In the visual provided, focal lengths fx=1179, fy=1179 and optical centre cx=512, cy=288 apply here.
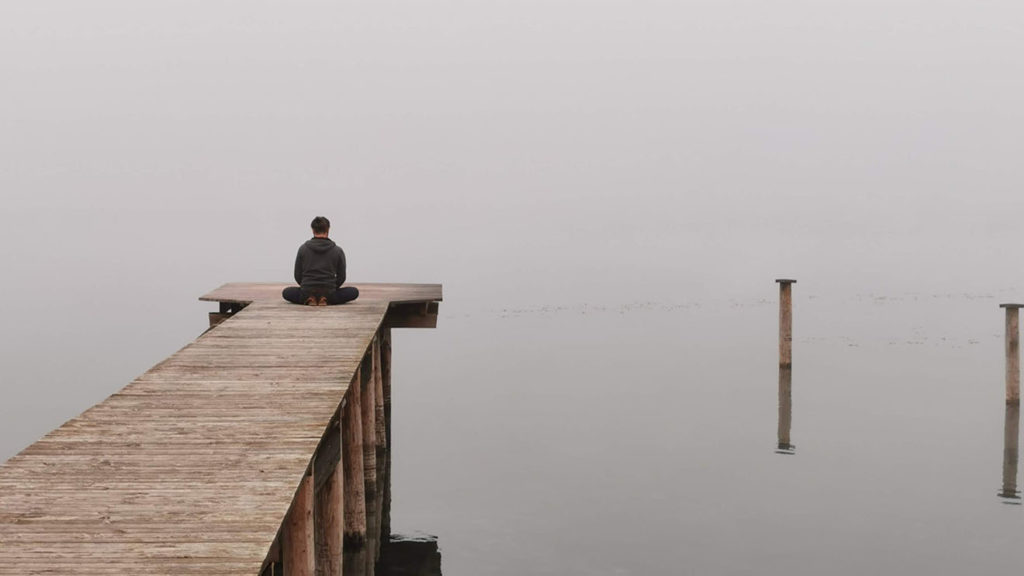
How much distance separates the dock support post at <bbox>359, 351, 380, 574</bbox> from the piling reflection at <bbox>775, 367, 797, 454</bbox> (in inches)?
351

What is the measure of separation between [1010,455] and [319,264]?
14.0m

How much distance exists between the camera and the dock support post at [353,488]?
15.2m

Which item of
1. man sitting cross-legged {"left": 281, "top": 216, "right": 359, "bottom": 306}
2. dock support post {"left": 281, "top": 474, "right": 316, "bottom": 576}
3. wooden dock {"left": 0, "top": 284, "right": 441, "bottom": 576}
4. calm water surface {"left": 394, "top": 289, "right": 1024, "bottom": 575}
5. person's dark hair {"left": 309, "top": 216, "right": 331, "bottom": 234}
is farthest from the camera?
man sitting cross-legged {"left": 281, "top": 216, "right": 359, "bottom": 306}

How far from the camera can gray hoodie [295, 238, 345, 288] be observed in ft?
57.7

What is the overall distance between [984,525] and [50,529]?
1505 centimetres

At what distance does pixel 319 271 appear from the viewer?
17844 millimetres

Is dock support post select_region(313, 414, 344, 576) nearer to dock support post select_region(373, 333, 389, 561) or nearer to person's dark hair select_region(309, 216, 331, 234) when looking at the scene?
dock support post select_region(373, 333, 389, 561)

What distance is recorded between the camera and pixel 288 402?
11250 millimetres

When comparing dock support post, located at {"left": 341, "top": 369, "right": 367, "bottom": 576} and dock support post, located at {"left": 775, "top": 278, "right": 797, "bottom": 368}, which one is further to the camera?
dock support post, located at {"left": 775, "top": 278, "right": 797, "bottom": 368}

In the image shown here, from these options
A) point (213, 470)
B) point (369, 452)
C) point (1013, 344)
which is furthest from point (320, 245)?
point (1013, 344)

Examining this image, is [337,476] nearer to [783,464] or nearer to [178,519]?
[178,519]

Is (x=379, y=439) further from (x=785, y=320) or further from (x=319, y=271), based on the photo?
(x=785, y=320)

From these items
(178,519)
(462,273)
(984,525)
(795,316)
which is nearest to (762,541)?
(984,525)

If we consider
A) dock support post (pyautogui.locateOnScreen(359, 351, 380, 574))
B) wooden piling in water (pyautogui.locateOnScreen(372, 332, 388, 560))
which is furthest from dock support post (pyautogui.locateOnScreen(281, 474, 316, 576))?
wooden piling in water (pyautogui.locateOnScreen(372, 332, 388, 560))
